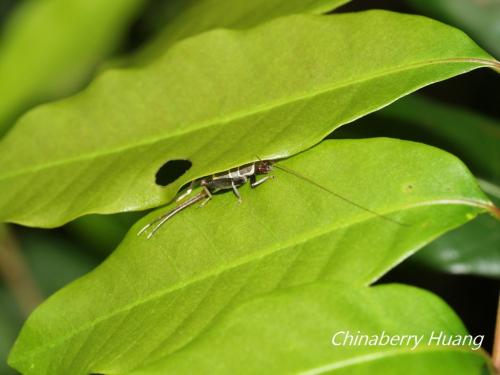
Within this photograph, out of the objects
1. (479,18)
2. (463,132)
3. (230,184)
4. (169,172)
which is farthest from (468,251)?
(169,172)

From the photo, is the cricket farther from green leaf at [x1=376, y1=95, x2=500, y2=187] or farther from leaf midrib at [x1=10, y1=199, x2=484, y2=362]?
green leaf at [x1=376, y1=95, x2=500, y2=187]

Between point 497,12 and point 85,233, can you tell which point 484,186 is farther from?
point 85,233

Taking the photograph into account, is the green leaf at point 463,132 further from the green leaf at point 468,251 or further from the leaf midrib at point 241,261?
the leaf midrib at point 241,261

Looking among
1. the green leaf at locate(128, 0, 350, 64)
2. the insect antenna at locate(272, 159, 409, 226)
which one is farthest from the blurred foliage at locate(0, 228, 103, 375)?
the insect antenna at locate(272, 159, 409, 226)

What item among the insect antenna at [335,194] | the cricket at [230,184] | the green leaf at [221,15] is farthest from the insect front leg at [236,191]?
the green leaf at [221,15]

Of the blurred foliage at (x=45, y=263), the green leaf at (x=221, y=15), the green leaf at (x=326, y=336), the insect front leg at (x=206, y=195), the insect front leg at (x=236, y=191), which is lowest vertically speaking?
the blurred foliage at (x=45, y=263)

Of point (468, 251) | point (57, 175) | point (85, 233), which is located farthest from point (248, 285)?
point (85, 233)
